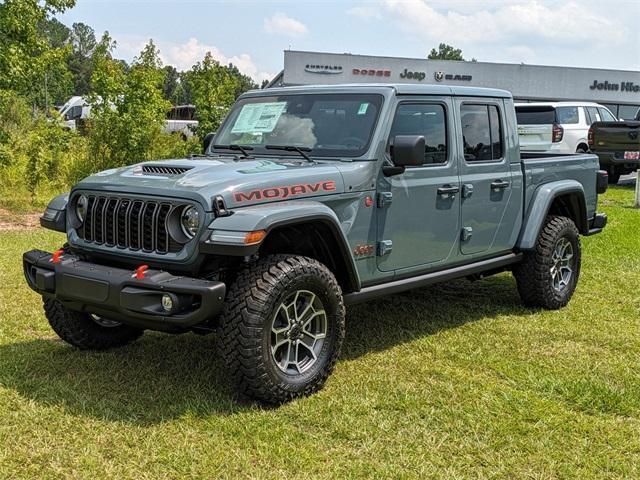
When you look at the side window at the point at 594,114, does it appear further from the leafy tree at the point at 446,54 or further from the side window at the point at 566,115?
the leafy tree at the point at 446,54

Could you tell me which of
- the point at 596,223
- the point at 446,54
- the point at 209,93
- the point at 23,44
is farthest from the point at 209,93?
the point at 446,54

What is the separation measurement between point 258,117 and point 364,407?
2.35 meters

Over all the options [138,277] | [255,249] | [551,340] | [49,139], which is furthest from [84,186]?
[49,139]

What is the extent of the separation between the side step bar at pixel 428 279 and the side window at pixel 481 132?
0.84 meters

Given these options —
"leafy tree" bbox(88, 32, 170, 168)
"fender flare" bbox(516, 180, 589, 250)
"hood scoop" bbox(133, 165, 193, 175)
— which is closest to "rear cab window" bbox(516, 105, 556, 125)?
"leafy tree" bbox(88, 32, 170, 168)

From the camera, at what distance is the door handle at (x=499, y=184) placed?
5.52 metres

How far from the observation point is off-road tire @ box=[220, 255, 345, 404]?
381 cm

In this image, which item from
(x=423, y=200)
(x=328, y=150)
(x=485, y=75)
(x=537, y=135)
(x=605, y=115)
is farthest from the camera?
(x=485, y=75)

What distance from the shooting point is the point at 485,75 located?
38188 millimetres

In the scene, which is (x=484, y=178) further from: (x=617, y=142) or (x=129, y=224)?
(x=617, y=142)

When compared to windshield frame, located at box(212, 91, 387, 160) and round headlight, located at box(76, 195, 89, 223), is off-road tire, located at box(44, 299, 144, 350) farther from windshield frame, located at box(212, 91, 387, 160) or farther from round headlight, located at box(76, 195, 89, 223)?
windshield frame, located at box(212, 91, 387, 160)

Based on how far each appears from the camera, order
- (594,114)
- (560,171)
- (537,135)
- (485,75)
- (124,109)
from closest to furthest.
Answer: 1. (560,171)
2. (124,109)
3. (537,135)
4. (594,114)
5. (485,75)

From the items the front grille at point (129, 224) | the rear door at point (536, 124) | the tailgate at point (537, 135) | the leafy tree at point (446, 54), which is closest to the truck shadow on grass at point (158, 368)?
the front grille at point (129, 224)

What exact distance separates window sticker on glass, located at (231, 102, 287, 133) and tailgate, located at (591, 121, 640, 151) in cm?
1206
